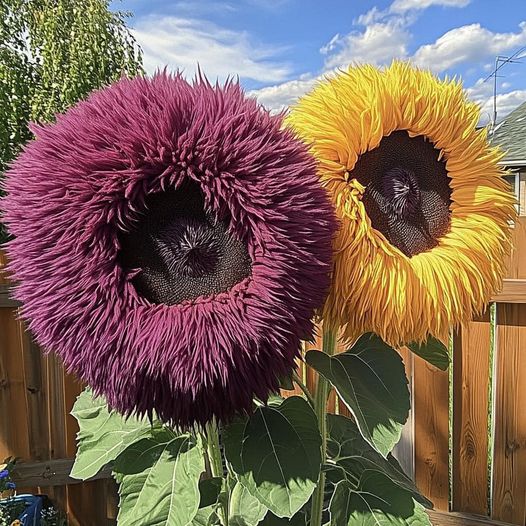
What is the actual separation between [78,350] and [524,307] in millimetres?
1930

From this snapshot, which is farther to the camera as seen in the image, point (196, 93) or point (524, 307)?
point (524, 307)

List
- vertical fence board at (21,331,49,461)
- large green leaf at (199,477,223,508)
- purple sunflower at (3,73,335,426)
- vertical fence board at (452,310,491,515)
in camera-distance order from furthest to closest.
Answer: vertical fence board at (21,331,49,461)
vertical fence board at (452,310,491,515)
large green leaf at (199,477,223,508)
purple sunflower at (3,73,335,426)

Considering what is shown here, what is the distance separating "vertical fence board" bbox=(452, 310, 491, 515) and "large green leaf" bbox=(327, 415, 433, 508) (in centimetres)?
128

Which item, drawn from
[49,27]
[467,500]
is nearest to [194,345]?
[467,500]

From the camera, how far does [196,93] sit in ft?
1.76

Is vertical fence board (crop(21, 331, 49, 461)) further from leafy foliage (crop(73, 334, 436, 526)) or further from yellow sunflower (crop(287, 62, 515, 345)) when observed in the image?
yellow sunflower (crop(287, 62, 515, 345))

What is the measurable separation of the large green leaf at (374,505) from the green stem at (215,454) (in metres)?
0.15

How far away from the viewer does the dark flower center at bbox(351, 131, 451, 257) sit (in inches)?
23.7

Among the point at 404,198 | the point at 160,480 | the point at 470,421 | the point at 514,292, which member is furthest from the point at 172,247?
the point at 470,421

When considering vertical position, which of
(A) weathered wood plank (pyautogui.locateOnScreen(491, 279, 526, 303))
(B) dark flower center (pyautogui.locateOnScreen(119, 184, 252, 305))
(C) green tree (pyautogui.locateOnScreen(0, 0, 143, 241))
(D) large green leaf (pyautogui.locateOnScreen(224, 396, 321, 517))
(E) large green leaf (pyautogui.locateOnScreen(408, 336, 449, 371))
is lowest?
(A) weathered wood plank (pyautogui.locateOnScreen(491, 279, 526, 303))

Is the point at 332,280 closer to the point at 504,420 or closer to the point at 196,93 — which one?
the point at 196,93

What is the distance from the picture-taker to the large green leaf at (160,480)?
690mm

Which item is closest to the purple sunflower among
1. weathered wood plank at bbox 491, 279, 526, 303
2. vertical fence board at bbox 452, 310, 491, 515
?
weathered wood plank at bbox 491, 279, 526, 303

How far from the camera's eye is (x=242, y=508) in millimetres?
813
